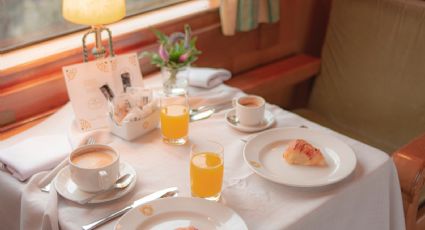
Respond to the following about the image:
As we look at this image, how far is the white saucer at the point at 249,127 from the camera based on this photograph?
5.06 feet

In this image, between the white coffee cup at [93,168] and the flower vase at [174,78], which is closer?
the white coffee cup at [93,168]

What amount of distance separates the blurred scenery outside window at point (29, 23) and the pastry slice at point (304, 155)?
0.97 m

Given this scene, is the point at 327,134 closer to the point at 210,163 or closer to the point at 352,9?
the point at 210,163

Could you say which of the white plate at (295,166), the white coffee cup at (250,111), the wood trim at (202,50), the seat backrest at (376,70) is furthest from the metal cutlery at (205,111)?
the seat backrest at (376,70)

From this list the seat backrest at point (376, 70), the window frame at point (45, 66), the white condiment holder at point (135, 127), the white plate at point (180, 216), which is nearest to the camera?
the white plate at point (180, 216)

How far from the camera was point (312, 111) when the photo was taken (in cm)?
248

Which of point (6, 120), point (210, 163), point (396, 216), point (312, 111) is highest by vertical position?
point (210, 163)

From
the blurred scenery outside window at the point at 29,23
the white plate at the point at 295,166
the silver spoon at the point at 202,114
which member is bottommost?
the silver spoon at the point at 202,114

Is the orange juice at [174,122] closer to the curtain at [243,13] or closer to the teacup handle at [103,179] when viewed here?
the teacup handle at [103,179]

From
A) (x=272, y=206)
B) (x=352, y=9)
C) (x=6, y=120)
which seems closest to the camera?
(x=272, y=206)

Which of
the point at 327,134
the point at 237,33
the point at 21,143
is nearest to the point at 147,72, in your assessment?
the point at 237,33

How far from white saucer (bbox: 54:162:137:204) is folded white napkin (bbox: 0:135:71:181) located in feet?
0.31

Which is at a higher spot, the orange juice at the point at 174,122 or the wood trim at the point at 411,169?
the orange juice at the point at 174,122

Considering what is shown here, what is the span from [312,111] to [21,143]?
1.41m
